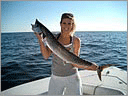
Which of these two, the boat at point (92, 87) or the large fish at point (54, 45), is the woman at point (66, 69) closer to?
the large fish at point (54, 45)

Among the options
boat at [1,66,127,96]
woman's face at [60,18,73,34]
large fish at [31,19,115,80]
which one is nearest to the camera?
large fish at [31,19,115,80]

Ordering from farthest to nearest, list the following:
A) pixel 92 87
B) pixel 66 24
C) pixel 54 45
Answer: pixel 92 87 < pixel 66 24 < pixel 54 45

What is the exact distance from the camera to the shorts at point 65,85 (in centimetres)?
234

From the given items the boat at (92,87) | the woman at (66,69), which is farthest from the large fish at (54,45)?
the boat at (92,87)

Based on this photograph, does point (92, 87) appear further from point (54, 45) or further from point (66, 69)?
point (54, 45)

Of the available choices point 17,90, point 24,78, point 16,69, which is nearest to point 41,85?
point 17,90

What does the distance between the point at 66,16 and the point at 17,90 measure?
274 cm

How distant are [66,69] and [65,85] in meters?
0.29

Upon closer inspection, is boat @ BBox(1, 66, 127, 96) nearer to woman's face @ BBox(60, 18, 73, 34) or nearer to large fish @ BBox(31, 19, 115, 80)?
large fish @ BBox(31, 19, 115, 80)

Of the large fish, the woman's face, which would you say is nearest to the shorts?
the large fish

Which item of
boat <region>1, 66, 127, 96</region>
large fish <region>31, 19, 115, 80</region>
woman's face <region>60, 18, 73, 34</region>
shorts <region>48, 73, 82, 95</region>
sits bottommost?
boat <region>1, 66, 127, 96</region>

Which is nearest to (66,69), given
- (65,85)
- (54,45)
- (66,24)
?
(65,85)

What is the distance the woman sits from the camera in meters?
2.31

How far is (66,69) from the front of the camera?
2.32 meters
